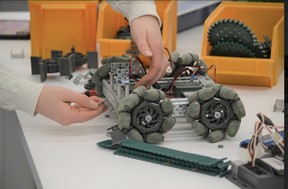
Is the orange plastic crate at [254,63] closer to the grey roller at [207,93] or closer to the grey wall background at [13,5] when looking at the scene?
→ the grey roller at [207,93]

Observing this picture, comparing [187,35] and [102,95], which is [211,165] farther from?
[187,35]

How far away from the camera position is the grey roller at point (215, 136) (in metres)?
0.89

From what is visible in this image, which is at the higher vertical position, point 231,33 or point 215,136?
point 231,33

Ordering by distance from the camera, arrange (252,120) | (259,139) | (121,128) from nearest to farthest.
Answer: (259,139) → (121,128) → (252,120)

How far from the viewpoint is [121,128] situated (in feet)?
2.89

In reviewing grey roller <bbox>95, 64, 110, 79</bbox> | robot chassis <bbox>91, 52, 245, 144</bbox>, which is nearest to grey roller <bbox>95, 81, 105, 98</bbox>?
grey roller <bbox>95, 64, 110, 79</bbox>

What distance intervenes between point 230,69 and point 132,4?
0.90ft

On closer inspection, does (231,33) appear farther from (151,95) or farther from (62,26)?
(62,26)

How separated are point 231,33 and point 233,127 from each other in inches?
13.0

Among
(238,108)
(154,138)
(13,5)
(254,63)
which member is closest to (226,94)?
(238,108)

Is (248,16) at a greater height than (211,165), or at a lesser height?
greater

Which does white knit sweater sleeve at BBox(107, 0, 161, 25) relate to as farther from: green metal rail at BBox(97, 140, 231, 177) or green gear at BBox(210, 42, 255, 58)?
green metal rail at BBox(97, 140, 231, 177)

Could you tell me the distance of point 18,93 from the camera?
939mm

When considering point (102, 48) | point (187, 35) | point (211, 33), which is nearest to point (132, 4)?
point (211, 33)
